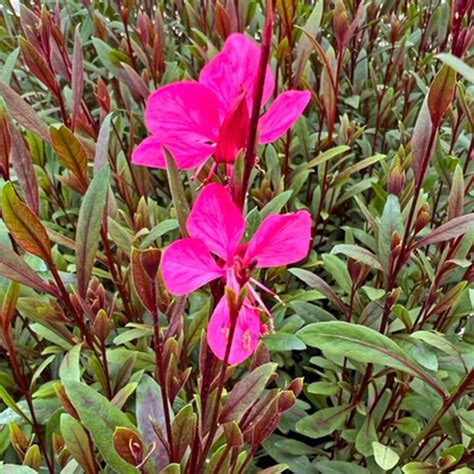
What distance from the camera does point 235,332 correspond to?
1.50ft

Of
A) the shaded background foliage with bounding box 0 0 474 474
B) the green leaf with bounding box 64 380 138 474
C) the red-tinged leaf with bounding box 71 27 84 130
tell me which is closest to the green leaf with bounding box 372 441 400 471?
the shaded background foliage with bounding box 0 0 474 474

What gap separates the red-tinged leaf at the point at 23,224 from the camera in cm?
45

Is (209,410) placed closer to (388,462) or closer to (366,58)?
(388,462)

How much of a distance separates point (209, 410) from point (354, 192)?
2.14 feet

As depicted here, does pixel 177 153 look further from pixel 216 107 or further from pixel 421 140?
pixel 421 140

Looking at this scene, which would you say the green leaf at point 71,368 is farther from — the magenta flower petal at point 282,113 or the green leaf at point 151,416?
the magenta flower petal at point 282,113

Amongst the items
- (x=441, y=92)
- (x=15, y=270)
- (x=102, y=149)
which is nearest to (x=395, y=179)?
(x=441, y=92)

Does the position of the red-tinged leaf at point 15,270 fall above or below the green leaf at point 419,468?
above

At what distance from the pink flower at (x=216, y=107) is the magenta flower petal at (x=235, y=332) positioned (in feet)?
0.37

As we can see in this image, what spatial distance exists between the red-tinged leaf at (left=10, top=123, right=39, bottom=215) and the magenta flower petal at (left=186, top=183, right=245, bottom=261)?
22cm

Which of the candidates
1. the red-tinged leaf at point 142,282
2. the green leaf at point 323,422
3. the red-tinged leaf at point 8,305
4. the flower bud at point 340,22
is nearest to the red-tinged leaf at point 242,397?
the red-tinged leaf at point 142,282

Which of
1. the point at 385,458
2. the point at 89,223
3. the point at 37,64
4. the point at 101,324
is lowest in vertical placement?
the point at 385,458

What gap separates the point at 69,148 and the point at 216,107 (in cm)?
19

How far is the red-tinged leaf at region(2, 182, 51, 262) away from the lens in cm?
45
